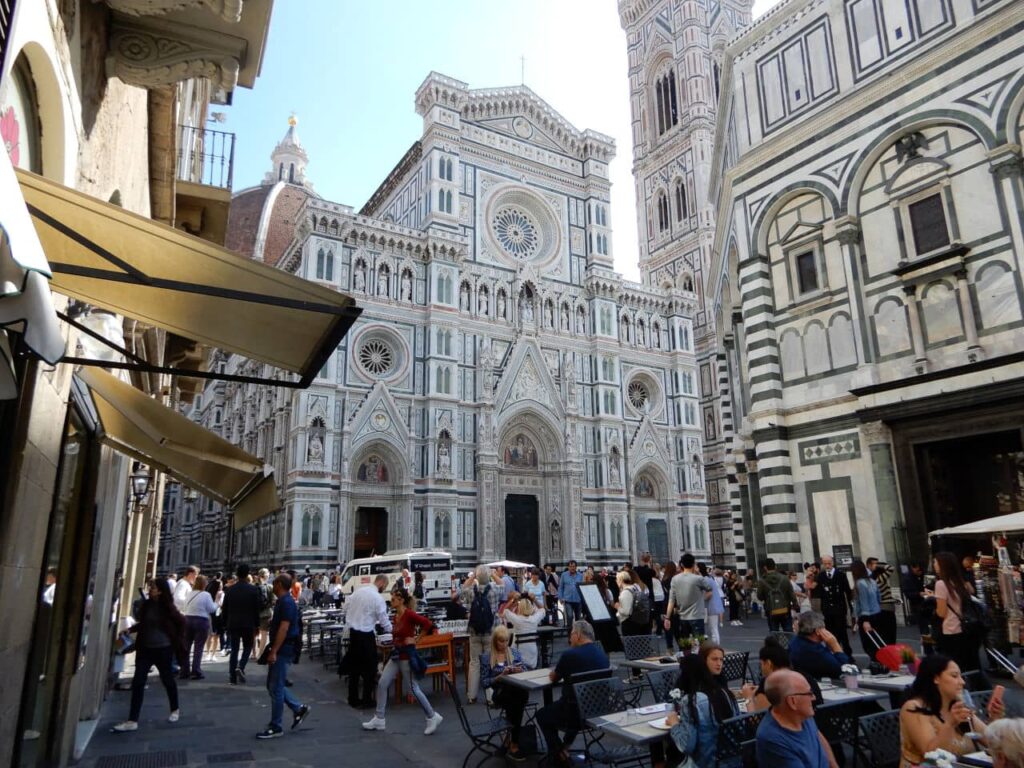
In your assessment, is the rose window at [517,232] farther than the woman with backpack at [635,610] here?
Yes

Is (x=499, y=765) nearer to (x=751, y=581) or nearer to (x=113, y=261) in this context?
(x=113, y=261)

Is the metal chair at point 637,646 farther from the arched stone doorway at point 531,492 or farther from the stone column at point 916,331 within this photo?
the arched stone doorway at point 531,492

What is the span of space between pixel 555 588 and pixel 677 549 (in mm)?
16356

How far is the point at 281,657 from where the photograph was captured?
7461 mm

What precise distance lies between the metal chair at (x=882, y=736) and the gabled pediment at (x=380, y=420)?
26.1 meters

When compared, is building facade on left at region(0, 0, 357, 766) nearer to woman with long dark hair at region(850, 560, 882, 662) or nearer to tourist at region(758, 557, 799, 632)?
woman with long dark hair at region(850, 560, 882, 662)

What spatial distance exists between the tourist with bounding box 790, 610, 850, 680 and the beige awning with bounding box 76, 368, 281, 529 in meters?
5.01

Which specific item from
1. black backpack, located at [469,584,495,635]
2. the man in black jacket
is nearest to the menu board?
black backpack, located at [469,584,495,635]

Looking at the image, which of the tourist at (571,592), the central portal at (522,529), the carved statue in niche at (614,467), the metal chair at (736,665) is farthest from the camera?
the carved statue in niche at (614,467)

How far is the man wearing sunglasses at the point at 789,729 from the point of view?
136 inches

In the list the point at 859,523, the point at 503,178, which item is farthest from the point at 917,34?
the point at 503,178

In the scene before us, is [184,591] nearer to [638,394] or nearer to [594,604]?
[594,604]

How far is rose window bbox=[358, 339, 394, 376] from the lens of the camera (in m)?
30.6

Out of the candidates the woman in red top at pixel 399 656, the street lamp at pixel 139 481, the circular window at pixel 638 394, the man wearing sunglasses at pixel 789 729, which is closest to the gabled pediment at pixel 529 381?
the circular window at pixel 638 394
